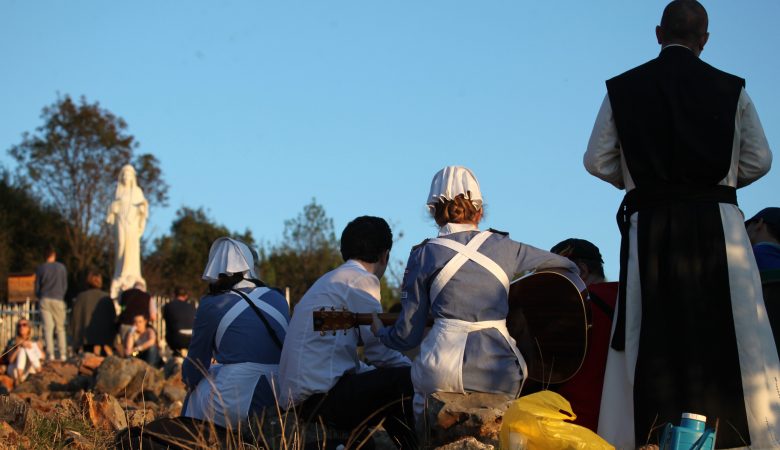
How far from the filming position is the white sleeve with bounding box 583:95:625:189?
205 inches

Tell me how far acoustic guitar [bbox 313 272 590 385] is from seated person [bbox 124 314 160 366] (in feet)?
40.2

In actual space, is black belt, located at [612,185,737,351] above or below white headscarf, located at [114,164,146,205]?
below

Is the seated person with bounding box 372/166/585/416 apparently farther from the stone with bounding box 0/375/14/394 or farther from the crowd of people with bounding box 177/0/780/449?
the stone with bounding box 0/375/14/394

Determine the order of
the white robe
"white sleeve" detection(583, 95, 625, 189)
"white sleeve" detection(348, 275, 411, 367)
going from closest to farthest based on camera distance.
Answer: the white robe < "white sleeve" detection(583, 95, 625, 189) < "white sleeve" detection(348, 275, 411, 367)

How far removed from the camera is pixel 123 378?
14.0 metres

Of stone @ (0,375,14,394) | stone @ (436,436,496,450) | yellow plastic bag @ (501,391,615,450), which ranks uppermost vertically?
yellow plastic bag @ (501,391,615,450)

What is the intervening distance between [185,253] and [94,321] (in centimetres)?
2126

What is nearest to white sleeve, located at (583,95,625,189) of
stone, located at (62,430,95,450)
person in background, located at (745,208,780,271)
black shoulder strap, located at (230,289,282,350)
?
person in background, located at (745,208,780,271)

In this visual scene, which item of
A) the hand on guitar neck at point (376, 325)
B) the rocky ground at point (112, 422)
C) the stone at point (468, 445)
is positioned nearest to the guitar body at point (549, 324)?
the rocky ground at point (112, 422)

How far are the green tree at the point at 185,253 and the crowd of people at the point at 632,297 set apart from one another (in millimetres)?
30762

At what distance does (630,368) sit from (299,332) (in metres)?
1.98

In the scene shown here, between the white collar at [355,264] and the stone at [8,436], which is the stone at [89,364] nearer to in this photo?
the stone at [8,436]

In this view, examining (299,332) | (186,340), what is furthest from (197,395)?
(186,340)

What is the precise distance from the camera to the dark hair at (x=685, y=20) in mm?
5223
